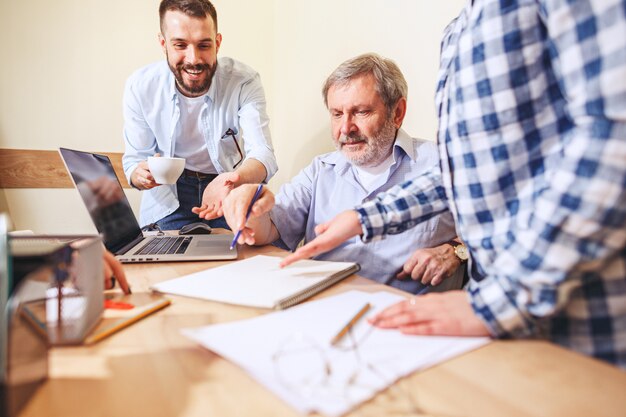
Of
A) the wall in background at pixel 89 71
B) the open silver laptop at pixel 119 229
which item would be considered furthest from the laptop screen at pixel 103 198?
the wall in background at pixel 89 71

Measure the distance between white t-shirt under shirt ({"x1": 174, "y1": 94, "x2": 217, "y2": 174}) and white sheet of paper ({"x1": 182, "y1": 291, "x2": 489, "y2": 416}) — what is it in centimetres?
153

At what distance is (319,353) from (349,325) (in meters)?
0.08

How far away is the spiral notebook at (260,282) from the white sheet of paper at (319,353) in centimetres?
7

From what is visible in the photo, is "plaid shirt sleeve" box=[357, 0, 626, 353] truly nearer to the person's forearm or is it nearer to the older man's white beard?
the person's forearm

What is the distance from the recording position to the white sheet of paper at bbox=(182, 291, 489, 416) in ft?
1.34

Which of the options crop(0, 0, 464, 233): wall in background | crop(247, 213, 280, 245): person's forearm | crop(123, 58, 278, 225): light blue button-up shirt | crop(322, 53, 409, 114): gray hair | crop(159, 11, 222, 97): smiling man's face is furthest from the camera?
crop(0, 0, 464, 233): wall in background

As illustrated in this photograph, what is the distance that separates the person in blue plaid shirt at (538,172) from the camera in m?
0.44

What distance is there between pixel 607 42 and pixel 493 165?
21 cm

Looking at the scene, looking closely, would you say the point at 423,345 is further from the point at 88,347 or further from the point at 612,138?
the point at 88,347

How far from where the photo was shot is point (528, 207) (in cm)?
55

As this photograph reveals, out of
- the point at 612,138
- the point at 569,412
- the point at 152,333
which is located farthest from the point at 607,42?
the point at 152,333

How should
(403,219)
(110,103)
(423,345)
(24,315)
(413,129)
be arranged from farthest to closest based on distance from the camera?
(110,103), (413,129), (403,219), (423,345), (24,315)

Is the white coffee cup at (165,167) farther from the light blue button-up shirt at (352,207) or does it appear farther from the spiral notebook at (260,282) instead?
the spiral notebook at (260,282)

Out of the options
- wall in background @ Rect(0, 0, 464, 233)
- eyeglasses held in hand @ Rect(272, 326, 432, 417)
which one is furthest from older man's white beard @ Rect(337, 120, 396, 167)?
eyeglasses held in hand @ Rect(272, 326, 432, 417)
